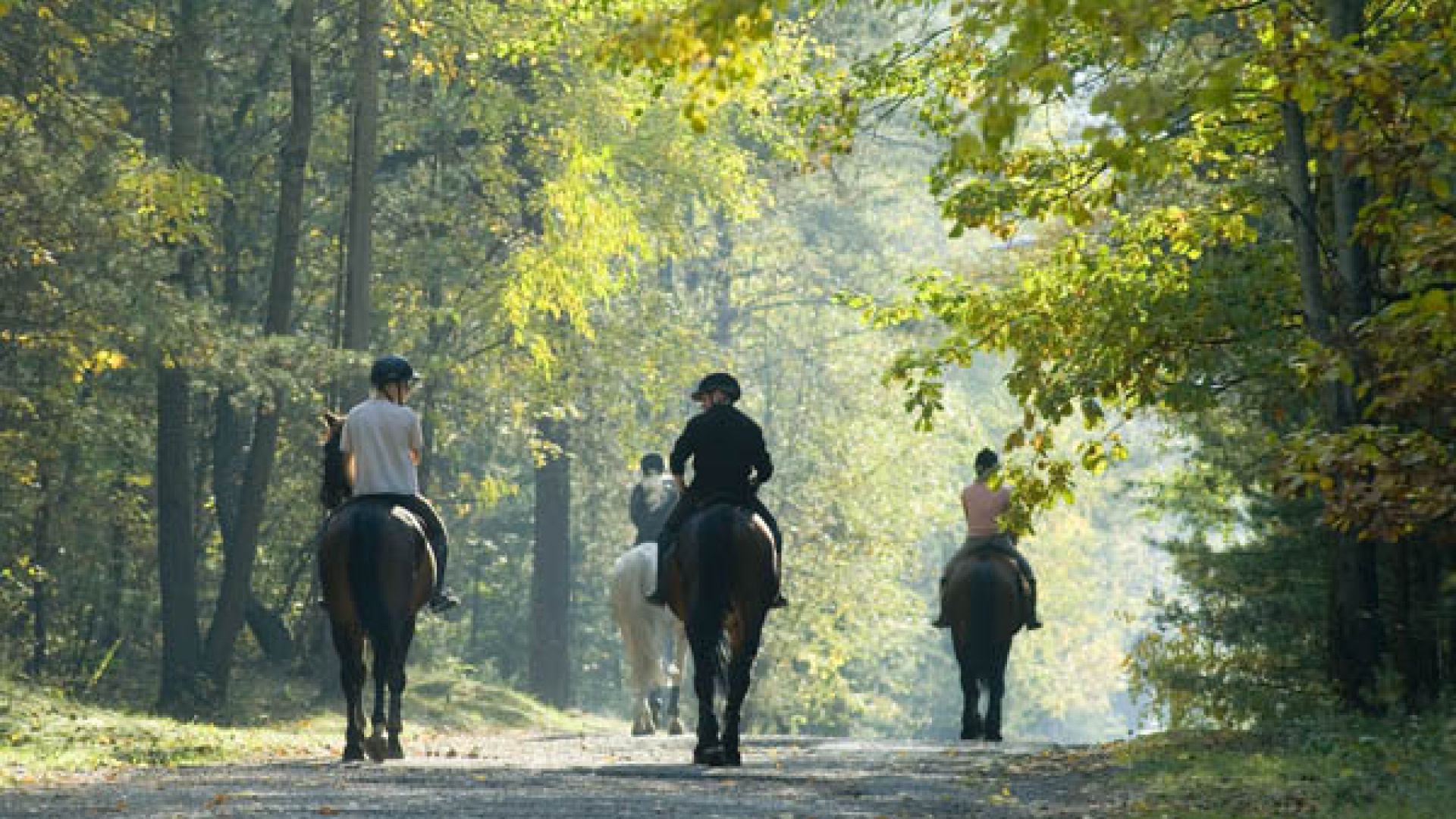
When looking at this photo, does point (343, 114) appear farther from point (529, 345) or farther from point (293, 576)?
point (293, 576)

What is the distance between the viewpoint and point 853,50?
51031 mm

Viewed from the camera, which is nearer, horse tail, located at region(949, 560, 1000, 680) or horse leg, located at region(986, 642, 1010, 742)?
horse tail, located at region(949, 560, 1000, 680)

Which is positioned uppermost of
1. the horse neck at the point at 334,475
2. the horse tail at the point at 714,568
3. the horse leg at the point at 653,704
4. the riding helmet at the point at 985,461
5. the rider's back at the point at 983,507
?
the riding helmet at the point at 985,461

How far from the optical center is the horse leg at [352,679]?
603 inches

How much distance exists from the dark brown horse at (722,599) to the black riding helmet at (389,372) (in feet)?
7.40

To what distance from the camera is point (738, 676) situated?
49.2 feet

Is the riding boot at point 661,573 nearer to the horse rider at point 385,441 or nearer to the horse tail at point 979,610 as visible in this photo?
the horse rider at point 385,441

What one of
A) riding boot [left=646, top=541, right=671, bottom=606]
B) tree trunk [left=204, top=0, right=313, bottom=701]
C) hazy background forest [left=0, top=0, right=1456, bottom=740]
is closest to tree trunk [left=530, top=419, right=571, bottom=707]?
hazy background forest [left=0, top=0, right=1456, bottom=740]

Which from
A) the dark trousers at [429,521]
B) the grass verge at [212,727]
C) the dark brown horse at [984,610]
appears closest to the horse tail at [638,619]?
the grass verge at [212,727]

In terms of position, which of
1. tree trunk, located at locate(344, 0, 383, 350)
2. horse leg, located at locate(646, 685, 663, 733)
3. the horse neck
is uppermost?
tree trunk, located at locate(344, 0, 383, 350)

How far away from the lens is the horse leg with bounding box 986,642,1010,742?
806 inches

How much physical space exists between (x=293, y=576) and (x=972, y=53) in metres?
14.9

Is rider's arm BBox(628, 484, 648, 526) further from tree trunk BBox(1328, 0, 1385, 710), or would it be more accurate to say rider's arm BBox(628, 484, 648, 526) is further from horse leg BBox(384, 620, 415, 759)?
tree trunk BBox(1328, 0, 1385, 710)

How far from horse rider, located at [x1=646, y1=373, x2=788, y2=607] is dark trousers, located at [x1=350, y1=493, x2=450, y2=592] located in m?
1.67
